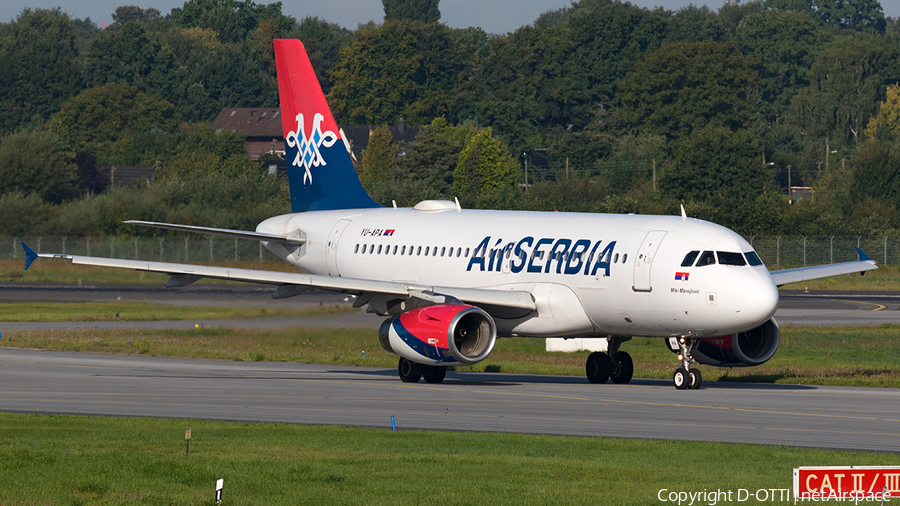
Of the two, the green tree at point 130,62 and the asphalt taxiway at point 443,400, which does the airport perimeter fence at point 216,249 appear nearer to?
the asphalt taxiway at point 443,400

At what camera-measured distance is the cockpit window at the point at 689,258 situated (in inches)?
1205

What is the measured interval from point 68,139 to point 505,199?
80646 mm

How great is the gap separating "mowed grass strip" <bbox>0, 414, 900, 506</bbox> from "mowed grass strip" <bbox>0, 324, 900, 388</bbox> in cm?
1524

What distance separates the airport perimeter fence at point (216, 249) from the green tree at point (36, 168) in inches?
612

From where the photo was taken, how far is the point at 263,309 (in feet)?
140

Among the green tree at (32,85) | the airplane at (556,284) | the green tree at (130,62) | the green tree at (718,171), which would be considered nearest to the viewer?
the airplane at (556,284)

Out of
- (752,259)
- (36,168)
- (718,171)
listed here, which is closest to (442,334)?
(752,259)

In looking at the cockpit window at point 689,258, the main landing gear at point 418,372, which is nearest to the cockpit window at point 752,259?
the cockpit window at point 689,258

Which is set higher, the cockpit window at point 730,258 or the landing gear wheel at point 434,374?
the cockpit window at point 730,258

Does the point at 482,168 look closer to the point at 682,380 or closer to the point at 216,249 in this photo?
the point at 216,249

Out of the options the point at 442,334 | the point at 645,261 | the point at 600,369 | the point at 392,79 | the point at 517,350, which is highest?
the point at 392,79

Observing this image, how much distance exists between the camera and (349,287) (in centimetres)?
3294

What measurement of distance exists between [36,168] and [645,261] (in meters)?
81.9

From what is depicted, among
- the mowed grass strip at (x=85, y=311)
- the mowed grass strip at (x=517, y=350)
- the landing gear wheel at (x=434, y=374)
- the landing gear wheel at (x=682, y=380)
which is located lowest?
the mowed grass strip at (x=85, y=311)
